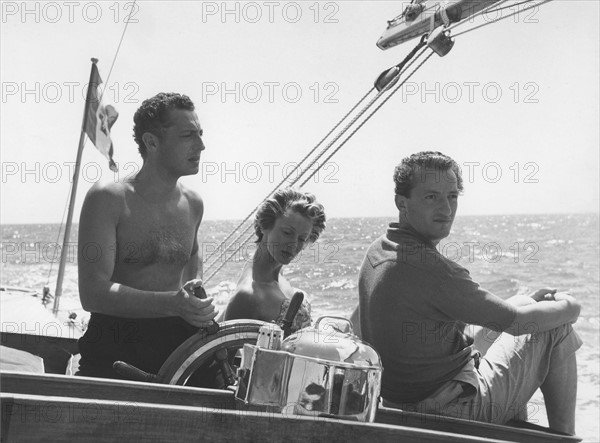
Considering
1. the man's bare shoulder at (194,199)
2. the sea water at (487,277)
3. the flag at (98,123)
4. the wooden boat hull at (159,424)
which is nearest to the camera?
the wooden boat hull at (159,424)

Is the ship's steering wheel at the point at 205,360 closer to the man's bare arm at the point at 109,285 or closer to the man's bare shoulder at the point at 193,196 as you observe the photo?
the man's bare arm at the point at 109,285

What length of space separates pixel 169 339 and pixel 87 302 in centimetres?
30

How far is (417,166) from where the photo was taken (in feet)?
7.90

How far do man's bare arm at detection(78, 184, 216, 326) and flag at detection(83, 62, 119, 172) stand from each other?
569 centimetres

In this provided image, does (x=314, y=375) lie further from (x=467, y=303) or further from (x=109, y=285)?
(x=109, y=285)

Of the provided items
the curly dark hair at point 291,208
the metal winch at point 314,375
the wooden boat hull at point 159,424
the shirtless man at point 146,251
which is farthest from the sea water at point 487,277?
the wooden boat hull at point 159,424

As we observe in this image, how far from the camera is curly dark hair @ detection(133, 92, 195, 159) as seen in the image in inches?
105

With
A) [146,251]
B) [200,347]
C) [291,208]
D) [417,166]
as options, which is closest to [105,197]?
[146,251]

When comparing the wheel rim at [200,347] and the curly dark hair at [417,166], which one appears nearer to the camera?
the wheel rim at [200,347]

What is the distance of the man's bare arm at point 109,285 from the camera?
7.54 ft

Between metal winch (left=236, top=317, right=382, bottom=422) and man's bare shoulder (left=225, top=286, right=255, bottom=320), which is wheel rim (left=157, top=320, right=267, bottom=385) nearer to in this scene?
metal winch (left=236, top=317, right=382, bottom=422)

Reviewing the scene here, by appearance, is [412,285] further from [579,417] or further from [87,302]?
[579,417]

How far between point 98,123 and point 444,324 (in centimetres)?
640

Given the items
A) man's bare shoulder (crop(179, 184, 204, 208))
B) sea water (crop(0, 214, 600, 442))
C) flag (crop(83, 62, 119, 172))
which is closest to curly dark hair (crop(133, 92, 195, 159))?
man's bare shoulder (crop(179, 184, 204, 208))
